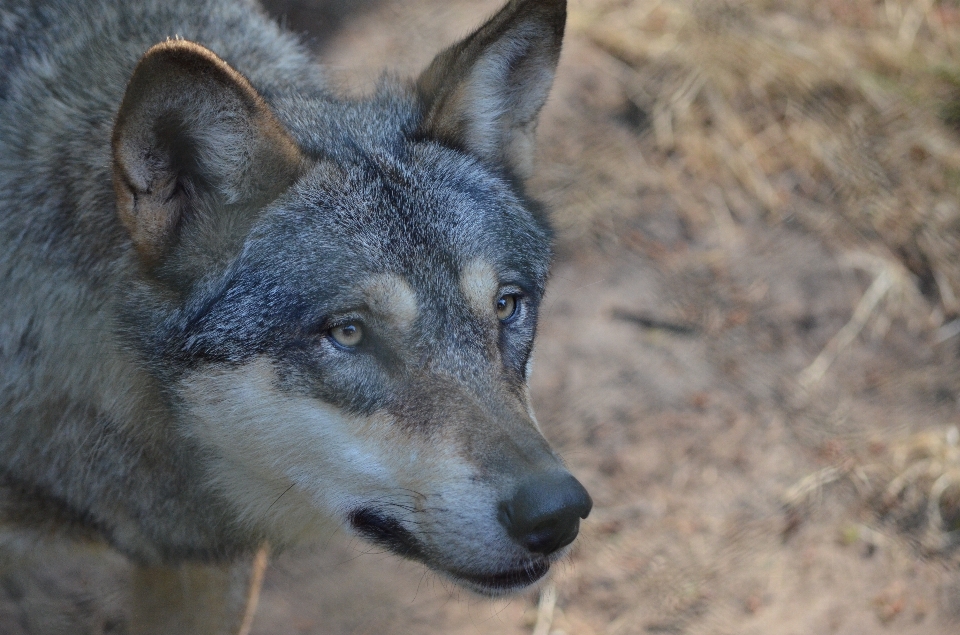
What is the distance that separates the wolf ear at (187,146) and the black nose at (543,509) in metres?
1.19

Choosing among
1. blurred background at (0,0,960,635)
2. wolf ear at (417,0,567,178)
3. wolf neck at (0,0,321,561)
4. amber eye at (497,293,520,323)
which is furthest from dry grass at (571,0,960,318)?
wolf neck at (0,0,321,561)

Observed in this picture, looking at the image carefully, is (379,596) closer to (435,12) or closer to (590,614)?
(590,614)

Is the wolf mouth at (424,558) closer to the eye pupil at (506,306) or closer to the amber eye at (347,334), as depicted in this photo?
the amber eye at (347,334)

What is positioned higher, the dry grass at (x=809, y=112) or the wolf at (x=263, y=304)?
the wolf at (x=263, y=304)

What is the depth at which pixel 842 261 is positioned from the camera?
20.7ft

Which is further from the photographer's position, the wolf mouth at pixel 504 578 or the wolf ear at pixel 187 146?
the wolf mouth at pixel 504 578

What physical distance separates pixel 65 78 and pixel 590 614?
3.48m

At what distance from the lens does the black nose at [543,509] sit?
2509 millimetres

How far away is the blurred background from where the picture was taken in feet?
16.0

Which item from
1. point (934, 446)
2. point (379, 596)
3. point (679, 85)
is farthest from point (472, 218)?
point (679, 85)

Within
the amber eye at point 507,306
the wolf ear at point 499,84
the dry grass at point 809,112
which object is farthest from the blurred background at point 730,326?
the amber eye at point 507,306

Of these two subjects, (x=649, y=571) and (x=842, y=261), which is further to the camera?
(x=842, y=261)

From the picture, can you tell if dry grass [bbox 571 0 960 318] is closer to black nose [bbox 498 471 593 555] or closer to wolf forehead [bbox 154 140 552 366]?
wolf forehead [bbox 154 140 552 366]

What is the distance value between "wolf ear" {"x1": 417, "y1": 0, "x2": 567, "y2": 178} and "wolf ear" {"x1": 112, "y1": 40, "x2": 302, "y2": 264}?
654mm
